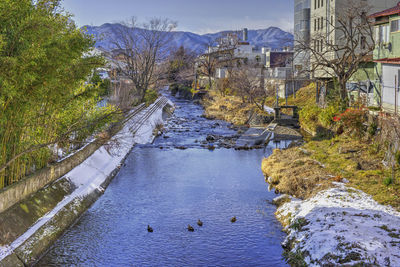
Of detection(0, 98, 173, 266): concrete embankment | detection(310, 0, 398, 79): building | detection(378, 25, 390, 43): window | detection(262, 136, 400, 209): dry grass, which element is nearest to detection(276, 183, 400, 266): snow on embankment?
detection(262, 136, 400, 209): dry grass

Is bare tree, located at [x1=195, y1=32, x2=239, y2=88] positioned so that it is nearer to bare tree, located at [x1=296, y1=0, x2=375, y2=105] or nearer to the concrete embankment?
bare tree, located at [x1=296, y1=0, x2=375, y2=105]

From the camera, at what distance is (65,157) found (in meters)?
18.0

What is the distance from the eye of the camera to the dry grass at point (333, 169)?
15672 mm

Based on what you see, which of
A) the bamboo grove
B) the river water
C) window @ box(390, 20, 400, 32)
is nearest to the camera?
the bamboo grove

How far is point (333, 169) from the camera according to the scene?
18766 millimetres

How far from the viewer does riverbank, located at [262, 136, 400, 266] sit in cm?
1092

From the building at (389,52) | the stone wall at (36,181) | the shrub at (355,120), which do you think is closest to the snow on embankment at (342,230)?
the stone wall at (36,181)

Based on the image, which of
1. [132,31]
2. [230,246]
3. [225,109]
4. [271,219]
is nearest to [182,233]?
[230,246]

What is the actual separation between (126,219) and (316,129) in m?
18.2

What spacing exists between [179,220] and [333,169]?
732cm

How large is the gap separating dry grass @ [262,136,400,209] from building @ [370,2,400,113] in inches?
132

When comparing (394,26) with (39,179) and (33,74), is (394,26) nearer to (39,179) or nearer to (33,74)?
(39,179)

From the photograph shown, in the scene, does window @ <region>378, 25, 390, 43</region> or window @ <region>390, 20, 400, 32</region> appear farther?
window @ <region>378, 25, 390, 43</region>

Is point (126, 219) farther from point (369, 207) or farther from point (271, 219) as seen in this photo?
point (369, 207)
